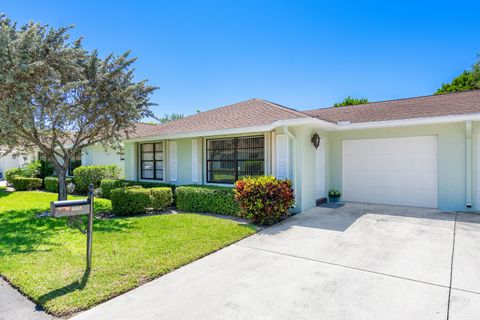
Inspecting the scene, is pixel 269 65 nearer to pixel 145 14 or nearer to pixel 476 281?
pixel 145 14

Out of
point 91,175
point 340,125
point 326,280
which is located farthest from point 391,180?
point 91,175

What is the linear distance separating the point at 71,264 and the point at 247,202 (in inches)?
158

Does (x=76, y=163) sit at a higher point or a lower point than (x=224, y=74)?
lower

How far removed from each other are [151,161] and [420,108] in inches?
434

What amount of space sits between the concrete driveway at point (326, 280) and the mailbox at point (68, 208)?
4.27 ft

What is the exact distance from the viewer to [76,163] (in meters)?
18.5

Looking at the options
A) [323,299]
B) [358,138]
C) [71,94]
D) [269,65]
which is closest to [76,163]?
[71,94]

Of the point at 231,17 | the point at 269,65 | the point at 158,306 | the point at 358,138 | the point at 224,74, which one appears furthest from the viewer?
the point at 224,74

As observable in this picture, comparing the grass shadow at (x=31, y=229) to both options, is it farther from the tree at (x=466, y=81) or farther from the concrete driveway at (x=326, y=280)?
the tree at (x=466, y=81)

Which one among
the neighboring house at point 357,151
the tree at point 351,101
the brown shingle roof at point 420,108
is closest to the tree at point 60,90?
the neighboring house at point 357,151

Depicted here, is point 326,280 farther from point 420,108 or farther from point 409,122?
Answer: point 420,108

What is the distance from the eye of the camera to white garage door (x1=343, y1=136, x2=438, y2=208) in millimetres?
8539

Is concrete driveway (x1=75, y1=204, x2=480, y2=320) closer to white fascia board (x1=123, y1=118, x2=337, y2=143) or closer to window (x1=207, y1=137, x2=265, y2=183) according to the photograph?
white fascia board (x1=123, y1=118, x2=337, y2=143)

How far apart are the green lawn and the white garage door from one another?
5.12m
